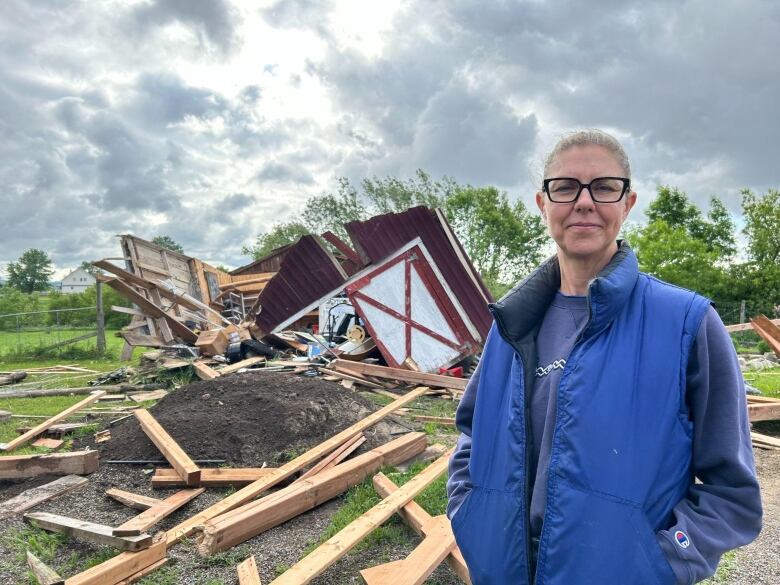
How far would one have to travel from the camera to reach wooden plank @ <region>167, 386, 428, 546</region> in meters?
4.23

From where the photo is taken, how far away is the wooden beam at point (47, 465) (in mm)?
5531

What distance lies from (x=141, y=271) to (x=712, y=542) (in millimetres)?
18913

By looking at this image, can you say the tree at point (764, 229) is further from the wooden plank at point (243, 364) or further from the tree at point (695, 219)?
the wooden plank at point (243, 364)

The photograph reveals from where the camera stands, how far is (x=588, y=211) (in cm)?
170

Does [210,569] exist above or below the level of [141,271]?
below

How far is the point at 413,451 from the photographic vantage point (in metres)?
5.91

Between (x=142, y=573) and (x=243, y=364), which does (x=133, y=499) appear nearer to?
(x=142, y=573)

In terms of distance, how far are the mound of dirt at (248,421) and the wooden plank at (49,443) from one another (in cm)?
63

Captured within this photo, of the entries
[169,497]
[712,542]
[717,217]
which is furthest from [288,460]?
[717,217]

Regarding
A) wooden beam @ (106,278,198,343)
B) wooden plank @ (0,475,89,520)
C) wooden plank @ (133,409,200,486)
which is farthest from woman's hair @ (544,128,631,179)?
wooden beam @ (106,278,198,343)

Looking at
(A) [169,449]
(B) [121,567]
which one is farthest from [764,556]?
(A) [169,449]

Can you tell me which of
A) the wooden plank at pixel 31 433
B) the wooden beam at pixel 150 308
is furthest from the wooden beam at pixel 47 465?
the wooden beam at pixel 150 308

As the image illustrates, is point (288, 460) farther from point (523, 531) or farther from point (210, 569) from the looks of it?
point (523, 531)

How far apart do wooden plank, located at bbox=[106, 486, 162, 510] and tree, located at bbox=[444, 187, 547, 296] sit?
3508 centimetres
